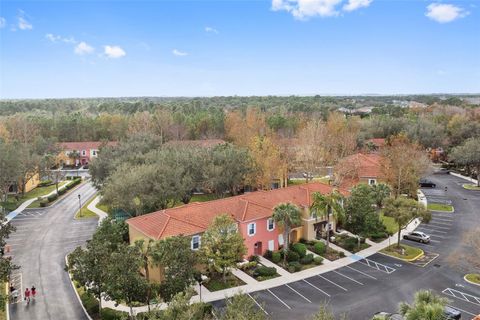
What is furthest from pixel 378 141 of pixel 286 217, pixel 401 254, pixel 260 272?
pixel 260 272

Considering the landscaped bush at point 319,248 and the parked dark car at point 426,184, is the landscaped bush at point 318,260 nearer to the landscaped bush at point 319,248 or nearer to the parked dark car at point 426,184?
the landscaped bush at point 319,248

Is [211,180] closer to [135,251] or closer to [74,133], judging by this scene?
[135,251]

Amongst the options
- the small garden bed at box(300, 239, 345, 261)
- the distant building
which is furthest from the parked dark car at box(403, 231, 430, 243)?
the distant building

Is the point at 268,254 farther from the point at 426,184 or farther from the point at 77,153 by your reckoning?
the point at 77,153

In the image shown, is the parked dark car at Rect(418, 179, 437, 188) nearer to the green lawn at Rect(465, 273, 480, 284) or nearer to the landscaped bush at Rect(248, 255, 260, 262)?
the green lawn at Rect(465, 273, 480, 284)

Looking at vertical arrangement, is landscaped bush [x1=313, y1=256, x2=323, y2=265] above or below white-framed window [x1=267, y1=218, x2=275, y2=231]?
below
